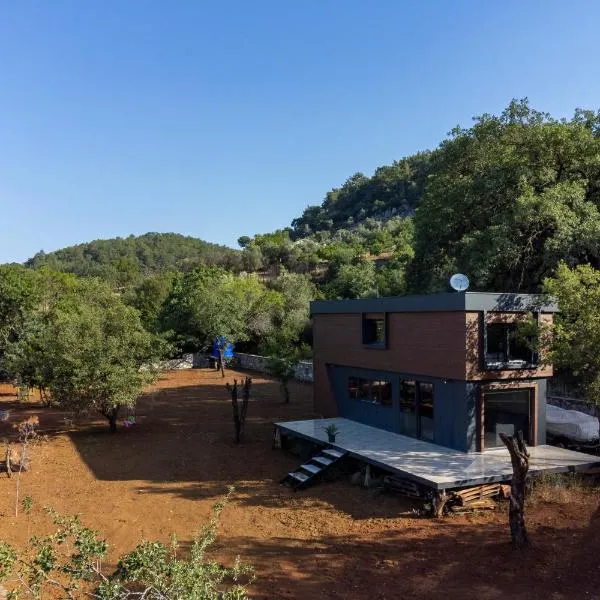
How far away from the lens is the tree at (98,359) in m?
19.6

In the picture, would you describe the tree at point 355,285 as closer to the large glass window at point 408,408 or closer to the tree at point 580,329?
the large glass window at point 408,408

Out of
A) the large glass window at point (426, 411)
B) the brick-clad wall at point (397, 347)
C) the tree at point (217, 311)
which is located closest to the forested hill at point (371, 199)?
the tree at point (217, 311)

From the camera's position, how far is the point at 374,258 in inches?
2753

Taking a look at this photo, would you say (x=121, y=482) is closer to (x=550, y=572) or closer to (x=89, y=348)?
(x=89, y=348)

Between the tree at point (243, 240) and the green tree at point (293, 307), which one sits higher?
the tree at point (243, 240)

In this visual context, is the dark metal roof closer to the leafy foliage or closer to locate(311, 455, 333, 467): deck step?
locate(311, 455, 333, 467): deck step

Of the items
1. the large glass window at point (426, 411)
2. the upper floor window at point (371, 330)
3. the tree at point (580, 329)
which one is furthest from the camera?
the upper floor window at point (371, 330)

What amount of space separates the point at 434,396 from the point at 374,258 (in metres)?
54.8

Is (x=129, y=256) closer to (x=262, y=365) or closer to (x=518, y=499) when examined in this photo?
(x=262, y=365)

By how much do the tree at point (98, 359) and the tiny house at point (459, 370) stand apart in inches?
336

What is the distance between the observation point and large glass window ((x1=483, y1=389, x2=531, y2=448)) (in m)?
15.4

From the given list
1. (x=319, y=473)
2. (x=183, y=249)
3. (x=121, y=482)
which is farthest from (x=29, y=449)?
(x=183, y=249)

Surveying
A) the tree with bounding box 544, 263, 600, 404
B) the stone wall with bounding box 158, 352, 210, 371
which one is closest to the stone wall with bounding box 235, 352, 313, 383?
the stone wall with bounding box 158, 352, 210, 371

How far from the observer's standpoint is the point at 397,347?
17.3 meters
